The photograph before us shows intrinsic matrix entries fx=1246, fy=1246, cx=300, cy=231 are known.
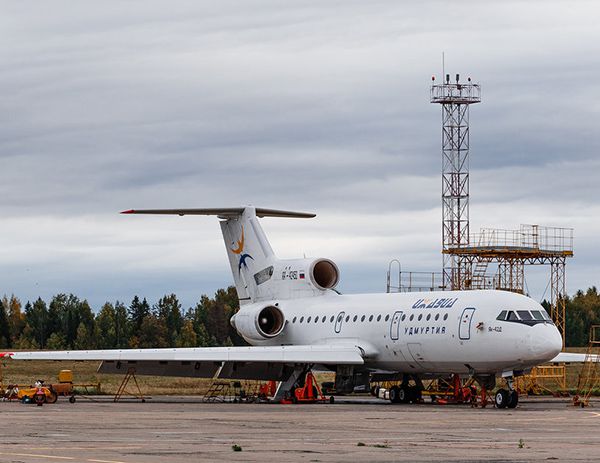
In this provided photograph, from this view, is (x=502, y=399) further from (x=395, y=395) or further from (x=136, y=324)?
(x=136, y=324)

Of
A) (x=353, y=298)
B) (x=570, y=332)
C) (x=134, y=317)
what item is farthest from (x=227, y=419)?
(x=134, y=317)

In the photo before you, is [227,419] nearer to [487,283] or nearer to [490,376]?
[490,376]

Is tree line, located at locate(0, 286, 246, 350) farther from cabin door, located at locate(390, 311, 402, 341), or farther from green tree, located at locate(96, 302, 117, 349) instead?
cabin door, located at locate(390, 311, 402, 341)

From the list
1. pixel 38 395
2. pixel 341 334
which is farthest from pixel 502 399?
pixel 38 395

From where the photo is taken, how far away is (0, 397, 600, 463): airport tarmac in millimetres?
20672

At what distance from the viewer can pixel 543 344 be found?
133 feet

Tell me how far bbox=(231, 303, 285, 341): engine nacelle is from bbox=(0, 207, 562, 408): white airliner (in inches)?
1.6

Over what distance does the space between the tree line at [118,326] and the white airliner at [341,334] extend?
64.1 metres

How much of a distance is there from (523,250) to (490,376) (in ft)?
49.7

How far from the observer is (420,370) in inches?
1786

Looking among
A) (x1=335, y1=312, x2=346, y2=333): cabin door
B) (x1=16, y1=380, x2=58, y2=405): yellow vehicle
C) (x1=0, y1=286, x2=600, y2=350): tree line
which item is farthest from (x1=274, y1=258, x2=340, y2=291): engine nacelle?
(x1=0, y1=286, x2=600, y2=350): tree line

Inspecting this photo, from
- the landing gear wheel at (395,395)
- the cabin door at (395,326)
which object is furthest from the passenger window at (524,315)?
the landing gear wheel at (395,395)

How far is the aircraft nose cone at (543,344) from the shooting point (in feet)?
133

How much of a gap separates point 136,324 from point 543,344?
339 feet
